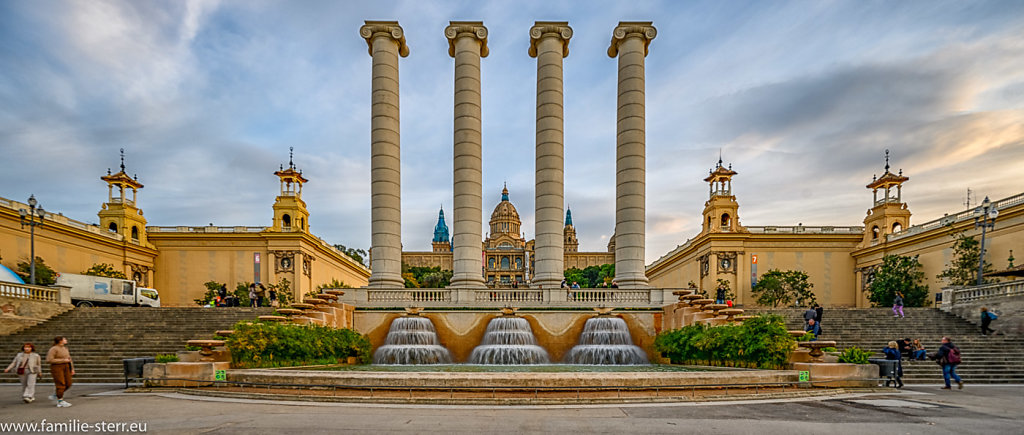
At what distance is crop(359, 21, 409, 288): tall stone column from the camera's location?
31.3 metres

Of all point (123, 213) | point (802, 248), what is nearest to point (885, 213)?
point (802, 248)

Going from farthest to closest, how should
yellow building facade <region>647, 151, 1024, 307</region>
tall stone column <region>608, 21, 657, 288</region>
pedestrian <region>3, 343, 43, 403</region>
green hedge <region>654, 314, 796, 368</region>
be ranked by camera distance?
yellow building facade <region>647, 151, 1024, 307</region> < tall stone column <region>608, 21, 657, 288</region> < green hedge <region>654, 314, 796, 368</region> < pedestrian <region>3, 343, 43, 403</region>

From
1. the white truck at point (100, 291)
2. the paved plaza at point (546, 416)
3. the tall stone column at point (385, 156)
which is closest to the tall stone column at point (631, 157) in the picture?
the tall stone column at point (385, 156)

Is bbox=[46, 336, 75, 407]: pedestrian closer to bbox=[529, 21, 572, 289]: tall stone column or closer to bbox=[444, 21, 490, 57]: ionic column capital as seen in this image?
bbox=[529, 21, 572, 289]: tall stone column

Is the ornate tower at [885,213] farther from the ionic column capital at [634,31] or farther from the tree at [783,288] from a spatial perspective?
the ionic column capital at [634,31]

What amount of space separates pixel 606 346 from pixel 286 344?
43.3ft

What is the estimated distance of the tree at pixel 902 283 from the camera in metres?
48.9

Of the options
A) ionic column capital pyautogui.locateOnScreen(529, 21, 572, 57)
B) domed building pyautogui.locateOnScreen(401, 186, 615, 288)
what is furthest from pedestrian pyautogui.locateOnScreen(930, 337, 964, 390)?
domed building pyautogui.locateOnScreen(401, 186, 615, 288)

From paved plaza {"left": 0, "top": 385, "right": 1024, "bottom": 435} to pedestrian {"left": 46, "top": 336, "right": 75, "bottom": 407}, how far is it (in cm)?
38

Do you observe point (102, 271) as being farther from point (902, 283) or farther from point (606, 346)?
point (902, 283)

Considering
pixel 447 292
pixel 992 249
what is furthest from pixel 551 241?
pixel 992 249

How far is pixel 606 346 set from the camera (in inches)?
969

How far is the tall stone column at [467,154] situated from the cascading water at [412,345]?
5.17 metres

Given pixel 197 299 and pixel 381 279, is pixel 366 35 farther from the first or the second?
pixel 197 299
